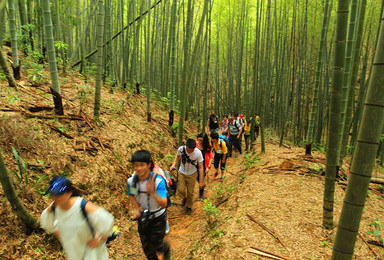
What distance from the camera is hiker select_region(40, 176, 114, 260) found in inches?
52.6

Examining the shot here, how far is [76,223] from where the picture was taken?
1.35m

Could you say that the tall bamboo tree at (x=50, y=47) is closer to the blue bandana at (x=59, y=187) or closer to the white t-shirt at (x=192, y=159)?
the white t-shirt at (x=192, y=159)

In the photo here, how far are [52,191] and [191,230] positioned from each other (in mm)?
2233

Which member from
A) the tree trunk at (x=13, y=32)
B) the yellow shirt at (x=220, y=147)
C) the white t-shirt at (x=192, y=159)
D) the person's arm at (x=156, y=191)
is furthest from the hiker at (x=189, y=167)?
the tree trunk at (x=13, y=32)

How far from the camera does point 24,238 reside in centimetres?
189

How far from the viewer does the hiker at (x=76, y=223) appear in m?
1.33

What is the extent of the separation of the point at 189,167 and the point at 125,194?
1.08 m

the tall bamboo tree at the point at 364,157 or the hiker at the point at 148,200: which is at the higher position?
the tall bamboo tree at the point at 364,157

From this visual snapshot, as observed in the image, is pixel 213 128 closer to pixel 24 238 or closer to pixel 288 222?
pixel 288 222

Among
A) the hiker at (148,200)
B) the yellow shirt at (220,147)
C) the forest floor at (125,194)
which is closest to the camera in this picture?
the hiker at (148,200)

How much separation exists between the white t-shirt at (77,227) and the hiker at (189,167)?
1.69 metres

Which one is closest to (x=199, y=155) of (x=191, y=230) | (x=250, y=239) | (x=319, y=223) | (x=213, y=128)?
(x=191, y=230)

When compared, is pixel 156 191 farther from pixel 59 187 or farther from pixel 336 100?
pixel 336 100

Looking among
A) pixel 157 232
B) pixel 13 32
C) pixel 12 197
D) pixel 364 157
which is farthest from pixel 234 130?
pixel 364 157
